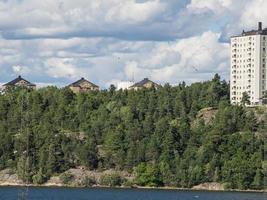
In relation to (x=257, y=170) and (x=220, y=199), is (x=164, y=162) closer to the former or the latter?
(x=257, y=170)

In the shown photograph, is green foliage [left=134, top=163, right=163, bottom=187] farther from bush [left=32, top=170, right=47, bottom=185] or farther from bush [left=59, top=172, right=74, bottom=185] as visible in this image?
bush [left=32, top=170, right=47, bottom=185]

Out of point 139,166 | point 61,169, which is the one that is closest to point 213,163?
point 139,166

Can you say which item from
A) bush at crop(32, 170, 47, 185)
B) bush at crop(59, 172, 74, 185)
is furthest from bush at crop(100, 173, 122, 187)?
bush at crop(32, 170, 47, 185)

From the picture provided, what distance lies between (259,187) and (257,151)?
40.1 feet

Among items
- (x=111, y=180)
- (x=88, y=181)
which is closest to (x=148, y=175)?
(x=111, y=180)

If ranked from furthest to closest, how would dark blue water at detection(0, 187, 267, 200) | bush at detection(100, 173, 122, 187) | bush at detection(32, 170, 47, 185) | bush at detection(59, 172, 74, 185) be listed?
bush at detection(59, 172, 74, 185), bush at detection(32, 170, 47, 185), bush at detection(100, 173, 122, 187), dark blue water at detection(0, 187, 267, 200)

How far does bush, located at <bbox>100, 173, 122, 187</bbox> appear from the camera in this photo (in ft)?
631

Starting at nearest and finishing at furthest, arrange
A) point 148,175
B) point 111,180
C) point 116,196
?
1. point 116,196
2. point 148,175
3. point 111,180

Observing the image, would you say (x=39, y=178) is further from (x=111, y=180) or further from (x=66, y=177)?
(x=111, y=180)

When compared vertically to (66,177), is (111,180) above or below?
below

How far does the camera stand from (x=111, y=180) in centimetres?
19238

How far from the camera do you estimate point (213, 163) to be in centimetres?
18875

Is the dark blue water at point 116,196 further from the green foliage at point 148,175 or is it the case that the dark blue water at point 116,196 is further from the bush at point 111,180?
the bush at point 111,180

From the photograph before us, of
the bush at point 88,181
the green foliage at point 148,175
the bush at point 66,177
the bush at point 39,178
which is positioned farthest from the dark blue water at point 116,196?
the bush at point 66,177
